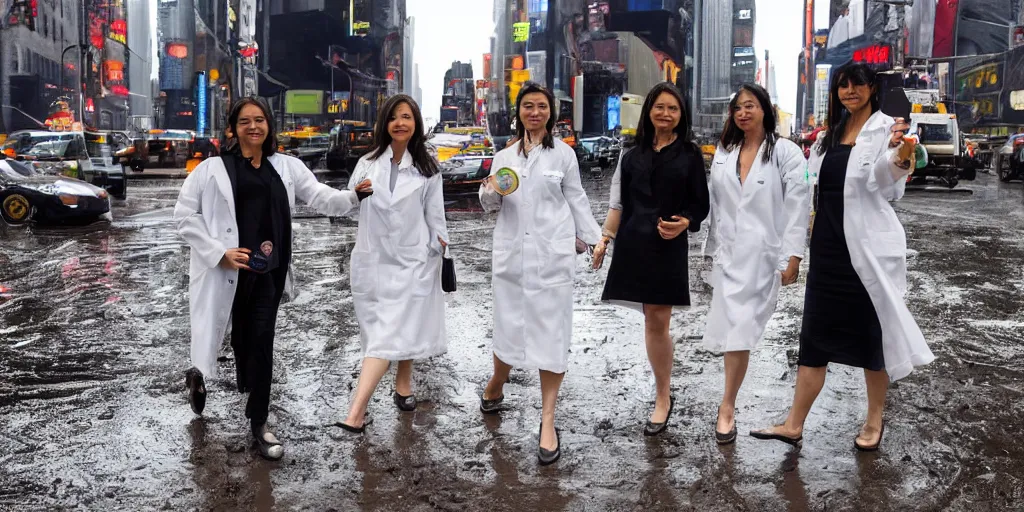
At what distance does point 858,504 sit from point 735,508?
0.47 meters

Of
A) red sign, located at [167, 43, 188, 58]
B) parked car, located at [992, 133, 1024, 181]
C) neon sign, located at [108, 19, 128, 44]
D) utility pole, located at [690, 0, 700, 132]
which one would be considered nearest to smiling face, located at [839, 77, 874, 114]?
parked car, located at [992, 133, 1024, 181]

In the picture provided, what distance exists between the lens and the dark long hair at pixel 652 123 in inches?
183

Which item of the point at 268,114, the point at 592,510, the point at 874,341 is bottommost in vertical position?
the point at 592,510

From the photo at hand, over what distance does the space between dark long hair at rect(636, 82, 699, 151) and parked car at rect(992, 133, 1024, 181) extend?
25.7m

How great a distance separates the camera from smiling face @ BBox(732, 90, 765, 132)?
4.52 metres

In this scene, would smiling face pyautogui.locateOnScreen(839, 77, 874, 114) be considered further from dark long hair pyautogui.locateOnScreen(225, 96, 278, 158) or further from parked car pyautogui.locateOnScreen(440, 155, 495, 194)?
parked car pyautogui.locateOnScreen(440, 155, 495, 194)

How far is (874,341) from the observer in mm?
4230

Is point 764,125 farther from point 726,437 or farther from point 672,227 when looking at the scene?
point 726,437

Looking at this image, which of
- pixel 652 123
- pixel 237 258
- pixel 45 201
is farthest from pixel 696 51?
pixel 237 258

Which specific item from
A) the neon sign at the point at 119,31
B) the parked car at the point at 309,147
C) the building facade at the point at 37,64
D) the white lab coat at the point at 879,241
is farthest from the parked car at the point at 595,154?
the neon sign at the point at 119,31

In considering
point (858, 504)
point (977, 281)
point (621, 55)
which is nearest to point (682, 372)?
point (858, 504)

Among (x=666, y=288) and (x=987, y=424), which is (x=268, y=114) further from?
(x=987, y=424)

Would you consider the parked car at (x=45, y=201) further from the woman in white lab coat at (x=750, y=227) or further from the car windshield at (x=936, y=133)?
the car windshield at (x=936, y=133)

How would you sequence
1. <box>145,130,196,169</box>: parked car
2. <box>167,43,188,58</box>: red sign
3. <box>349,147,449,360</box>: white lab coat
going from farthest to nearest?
<box>167,43,188,58</box>: red sign < <box>145,130,196,169</box>: parked car < <box>349,147,449,360</box>: white lab coat
